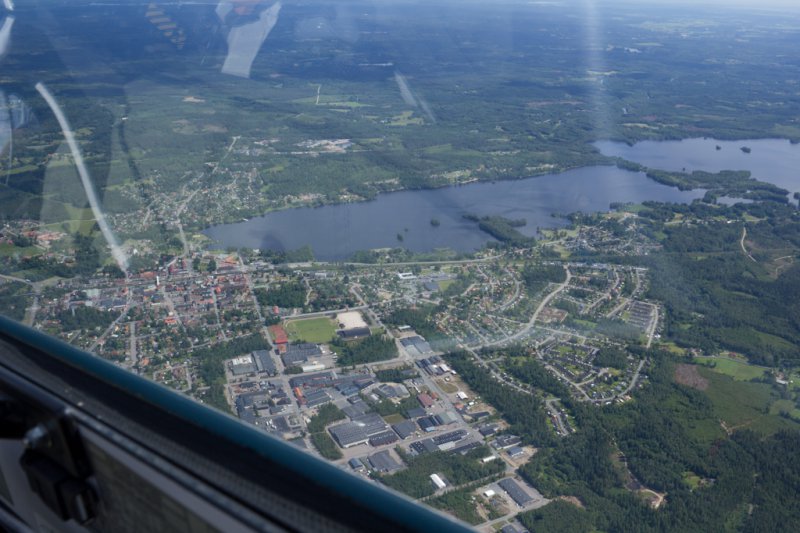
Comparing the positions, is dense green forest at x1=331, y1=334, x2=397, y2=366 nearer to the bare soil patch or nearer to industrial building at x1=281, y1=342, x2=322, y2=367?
industrial building at x1=281, y1=342, x2=322, y2=367

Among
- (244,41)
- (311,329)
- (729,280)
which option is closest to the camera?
(311,329)

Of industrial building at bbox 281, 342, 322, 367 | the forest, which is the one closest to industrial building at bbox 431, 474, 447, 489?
the forest

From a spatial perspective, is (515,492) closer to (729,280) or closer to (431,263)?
(431,263)

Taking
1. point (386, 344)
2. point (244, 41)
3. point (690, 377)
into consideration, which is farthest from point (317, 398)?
point (244, 41)

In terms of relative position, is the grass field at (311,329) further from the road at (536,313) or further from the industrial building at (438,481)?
the industrial building at (438,481)

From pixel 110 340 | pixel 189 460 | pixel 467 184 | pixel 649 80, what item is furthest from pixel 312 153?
pixel 649 80
